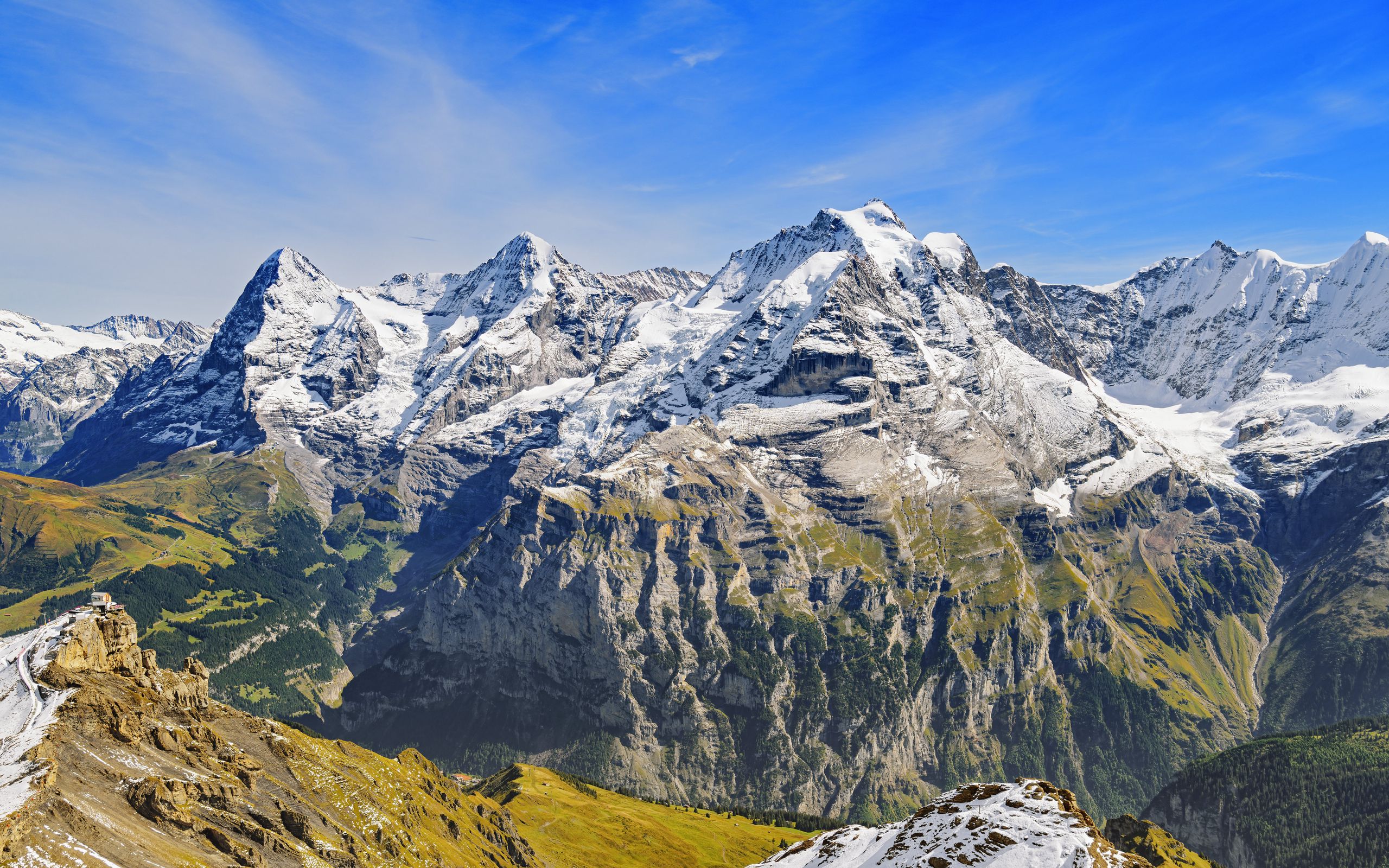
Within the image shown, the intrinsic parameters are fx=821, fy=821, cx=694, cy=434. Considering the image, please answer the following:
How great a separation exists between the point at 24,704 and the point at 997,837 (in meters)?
102

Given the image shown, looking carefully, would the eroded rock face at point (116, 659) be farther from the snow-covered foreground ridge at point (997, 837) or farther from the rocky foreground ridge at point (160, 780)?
the snow-covered foreground ridge at point (997, 837)

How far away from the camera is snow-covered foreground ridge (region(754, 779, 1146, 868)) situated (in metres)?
85.0

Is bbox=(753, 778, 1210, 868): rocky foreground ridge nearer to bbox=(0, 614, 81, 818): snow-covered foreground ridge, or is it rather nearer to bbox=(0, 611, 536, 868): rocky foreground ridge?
bbox=(0, 611, 536, 868): rocky foreground ridge

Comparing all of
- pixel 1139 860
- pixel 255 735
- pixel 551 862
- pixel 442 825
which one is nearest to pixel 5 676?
pixel 255 735

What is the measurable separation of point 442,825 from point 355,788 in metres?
28.3

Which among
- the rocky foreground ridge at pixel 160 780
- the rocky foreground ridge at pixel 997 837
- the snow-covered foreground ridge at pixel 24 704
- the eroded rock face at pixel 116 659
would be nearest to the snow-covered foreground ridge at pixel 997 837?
the rocky foreground ridge at pixel 997 837

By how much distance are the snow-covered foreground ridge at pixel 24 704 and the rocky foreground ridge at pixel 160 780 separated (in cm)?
18

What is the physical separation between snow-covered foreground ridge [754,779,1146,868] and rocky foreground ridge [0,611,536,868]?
6871 centimetres

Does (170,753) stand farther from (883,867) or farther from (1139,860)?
(1139,860)

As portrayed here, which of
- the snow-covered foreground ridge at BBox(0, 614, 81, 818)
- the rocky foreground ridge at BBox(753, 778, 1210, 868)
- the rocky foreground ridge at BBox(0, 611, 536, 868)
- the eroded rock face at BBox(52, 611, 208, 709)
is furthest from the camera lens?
the eroded rock face at BBox(52, 611, 208, 709)

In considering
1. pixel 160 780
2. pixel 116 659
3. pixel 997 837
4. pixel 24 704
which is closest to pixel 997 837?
pixel 997 837

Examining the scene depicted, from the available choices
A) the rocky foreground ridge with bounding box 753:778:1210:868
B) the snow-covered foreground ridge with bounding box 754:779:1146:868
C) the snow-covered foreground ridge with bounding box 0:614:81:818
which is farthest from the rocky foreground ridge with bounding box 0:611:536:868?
the snow-covered foreground ridge with bounding box 754:779:1146:868

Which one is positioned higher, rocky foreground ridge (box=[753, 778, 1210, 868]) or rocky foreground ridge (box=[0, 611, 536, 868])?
rocky foreground ridge (box=[753, 778, 1210, 868])

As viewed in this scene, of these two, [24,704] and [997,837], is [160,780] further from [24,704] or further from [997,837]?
[997,837]
